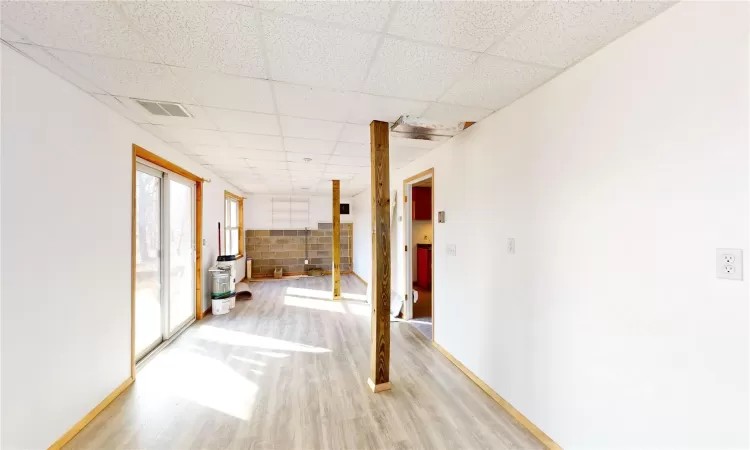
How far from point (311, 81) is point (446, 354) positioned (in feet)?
9.36

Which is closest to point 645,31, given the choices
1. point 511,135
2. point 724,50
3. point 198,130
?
point 724,50

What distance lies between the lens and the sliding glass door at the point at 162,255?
9.16ft

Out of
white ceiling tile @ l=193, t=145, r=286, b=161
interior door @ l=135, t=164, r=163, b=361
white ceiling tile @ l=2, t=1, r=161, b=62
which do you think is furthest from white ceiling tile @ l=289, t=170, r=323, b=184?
white ceiling tile @ l=2, t=1, r=161, b=62

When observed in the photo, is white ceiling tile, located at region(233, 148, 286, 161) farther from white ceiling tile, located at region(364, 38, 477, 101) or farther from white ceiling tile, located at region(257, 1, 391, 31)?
white ceiling tile, located at region(257, 1, 391, 31)

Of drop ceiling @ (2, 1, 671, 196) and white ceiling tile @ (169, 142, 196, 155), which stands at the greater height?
white ceiling tile @ (169, 142, 196, 155)

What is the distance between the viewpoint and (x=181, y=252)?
12.1ft

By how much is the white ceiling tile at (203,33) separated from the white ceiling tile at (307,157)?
1818mm

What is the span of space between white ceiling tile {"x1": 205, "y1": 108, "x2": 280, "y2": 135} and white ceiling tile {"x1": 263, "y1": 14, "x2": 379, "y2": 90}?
26.5 inches

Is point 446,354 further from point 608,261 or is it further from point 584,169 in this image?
point 584,169

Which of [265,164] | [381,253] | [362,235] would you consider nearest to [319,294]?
[362,235]

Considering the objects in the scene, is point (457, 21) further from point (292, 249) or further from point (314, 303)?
point (292, 249)

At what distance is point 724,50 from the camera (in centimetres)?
105

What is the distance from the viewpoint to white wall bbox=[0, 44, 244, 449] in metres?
1.42

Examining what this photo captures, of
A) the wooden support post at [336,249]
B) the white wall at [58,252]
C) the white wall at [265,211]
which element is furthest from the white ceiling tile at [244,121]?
the white wall at [265,211]
